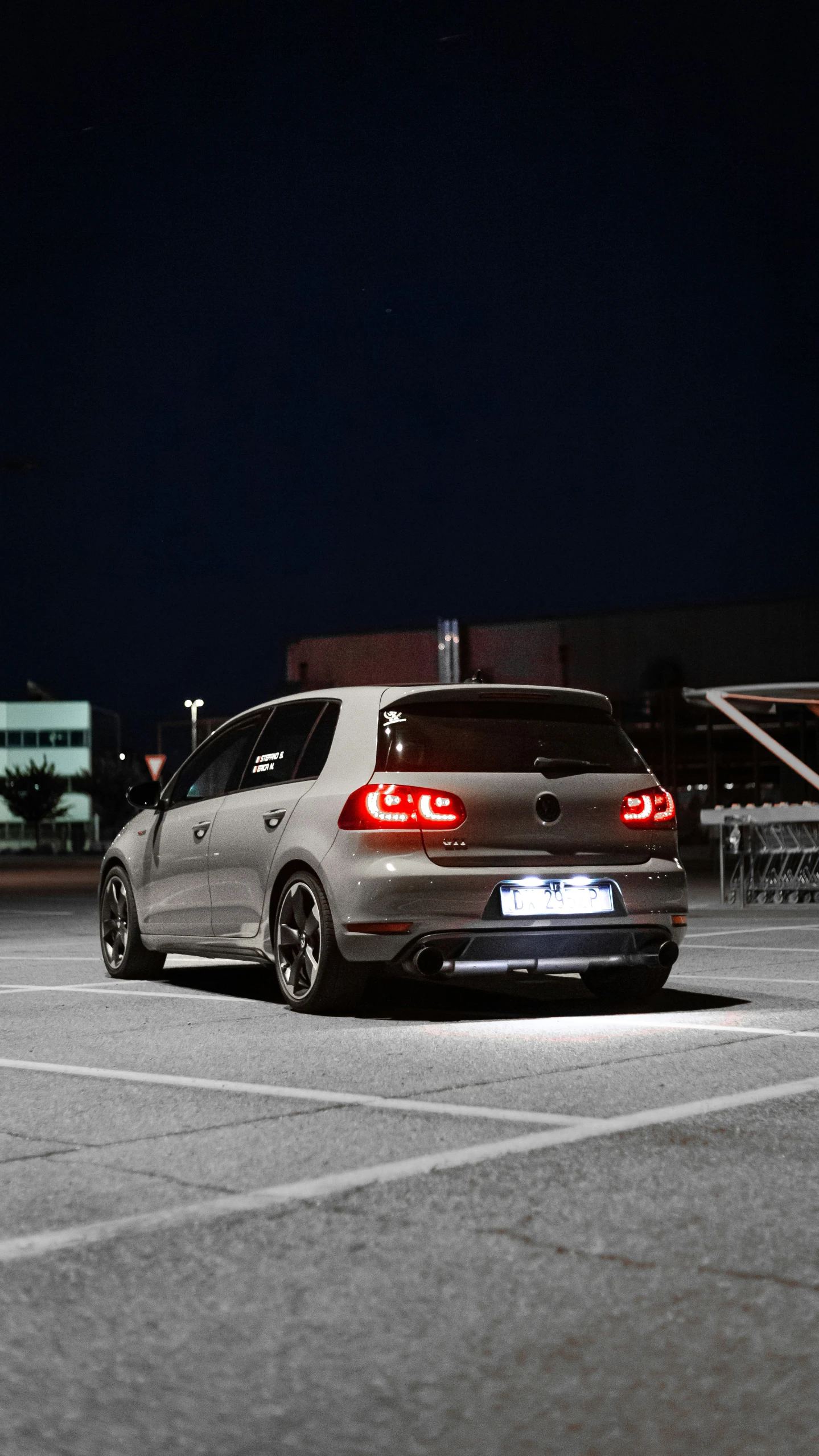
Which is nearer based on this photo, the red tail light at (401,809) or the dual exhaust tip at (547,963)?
the dual exhaust tip at (547,963)

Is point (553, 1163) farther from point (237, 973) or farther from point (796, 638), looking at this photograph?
point (796, 638)

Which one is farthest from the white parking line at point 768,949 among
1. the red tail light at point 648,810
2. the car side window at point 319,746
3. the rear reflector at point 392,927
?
the rear reflector at point 392,927

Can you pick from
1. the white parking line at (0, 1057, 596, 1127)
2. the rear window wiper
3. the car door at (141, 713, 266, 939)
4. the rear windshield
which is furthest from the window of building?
the white parking line at (0, 1057, 596, 1127)

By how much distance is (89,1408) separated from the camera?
308cm

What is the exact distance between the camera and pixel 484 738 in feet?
29.3

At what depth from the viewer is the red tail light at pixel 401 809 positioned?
8.63 m

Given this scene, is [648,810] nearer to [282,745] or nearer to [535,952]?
[535,952]

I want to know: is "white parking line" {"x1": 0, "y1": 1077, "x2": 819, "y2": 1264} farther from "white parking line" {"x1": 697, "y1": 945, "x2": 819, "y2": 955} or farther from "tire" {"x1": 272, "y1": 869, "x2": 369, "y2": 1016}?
"white parking line" {"x1": 697, "y1": 945, "x2": 819, "y2": 955}

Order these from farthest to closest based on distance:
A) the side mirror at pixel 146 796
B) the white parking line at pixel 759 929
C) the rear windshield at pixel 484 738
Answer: the white parking line at pixel 759 929 < the side mirror at pixel 146 796 < the rear windshield at pixel 484 738

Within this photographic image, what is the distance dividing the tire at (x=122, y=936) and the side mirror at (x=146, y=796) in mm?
478

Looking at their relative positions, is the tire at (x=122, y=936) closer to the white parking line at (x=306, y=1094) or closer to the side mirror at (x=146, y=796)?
the side mirror at (x=146, y=796)

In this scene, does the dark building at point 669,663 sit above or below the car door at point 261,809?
above

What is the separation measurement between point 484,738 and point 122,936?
11.6 ft

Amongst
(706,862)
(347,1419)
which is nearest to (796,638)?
(706,862)
